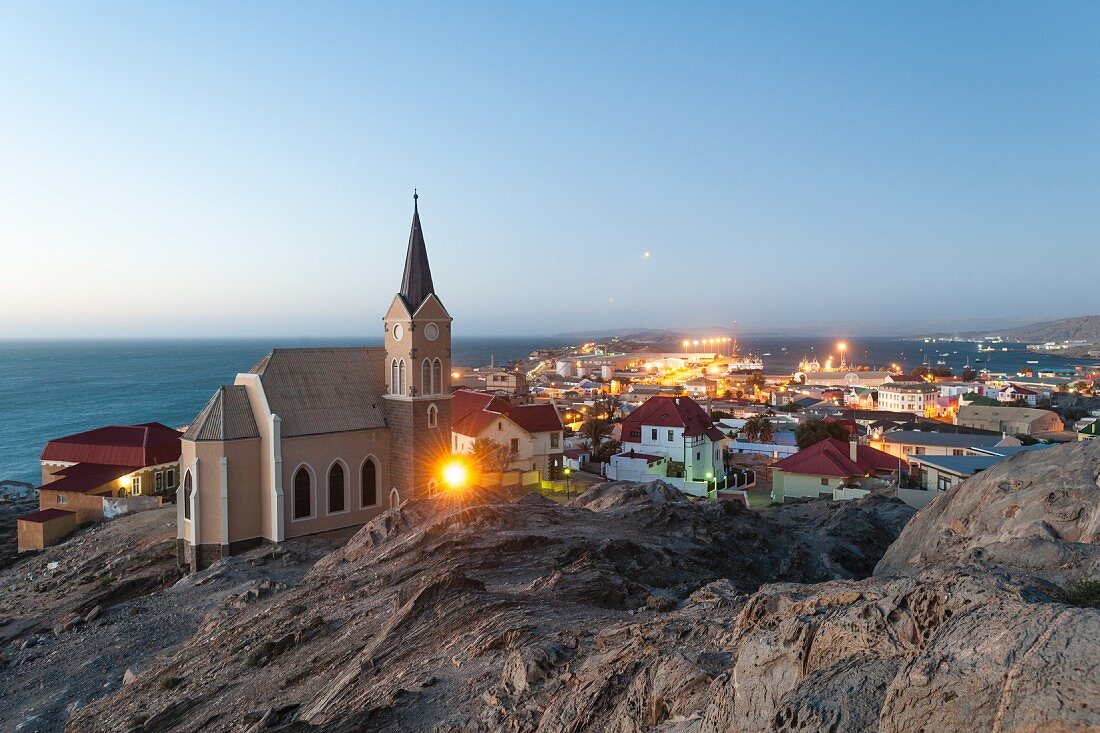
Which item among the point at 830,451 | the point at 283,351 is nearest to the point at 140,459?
the point at 283,351

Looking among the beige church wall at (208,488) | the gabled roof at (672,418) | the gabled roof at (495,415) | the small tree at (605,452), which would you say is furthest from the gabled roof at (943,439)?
the beige church wall at (208,488)

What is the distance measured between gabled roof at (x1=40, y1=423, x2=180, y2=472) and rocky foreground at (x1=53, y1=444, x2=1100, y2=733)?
27.2 metres

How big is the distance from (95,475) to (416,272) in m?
25.1

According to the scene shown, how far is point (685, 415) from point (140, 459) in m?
35.4

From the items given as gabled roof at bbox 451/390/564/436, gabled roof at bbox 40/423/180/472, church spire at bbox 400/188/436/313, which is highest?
church spire at bbox 400/188/436/313

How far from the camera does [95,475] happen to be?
135 ft

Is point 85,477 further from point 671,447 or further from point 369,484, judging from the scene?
point 671,447

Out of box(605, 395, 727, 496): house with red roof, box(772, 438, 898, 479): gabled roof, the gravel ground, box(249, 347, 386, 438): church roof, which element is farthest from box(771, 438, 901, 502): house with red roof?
the gravel ground

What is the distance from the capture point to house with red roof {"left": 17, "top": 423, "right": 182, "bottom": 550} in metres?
37.9

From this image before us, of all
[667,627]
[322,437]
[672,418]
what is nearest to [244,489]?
[322,437]

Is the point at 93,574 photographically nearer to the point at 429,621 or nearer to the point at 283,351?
the point at 283,351

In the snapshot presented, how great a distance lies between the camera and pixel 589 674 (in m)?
11.0

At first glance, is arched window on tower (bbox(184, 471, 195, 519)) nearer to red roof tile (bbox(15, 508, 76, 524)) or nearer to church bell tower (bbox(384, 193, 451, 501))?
church bell tower (bbox(384, 193, 451, 501))

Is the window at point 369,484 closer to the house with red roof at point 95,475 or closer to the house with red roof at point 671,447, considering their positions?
the house with red roof at point 671,447
